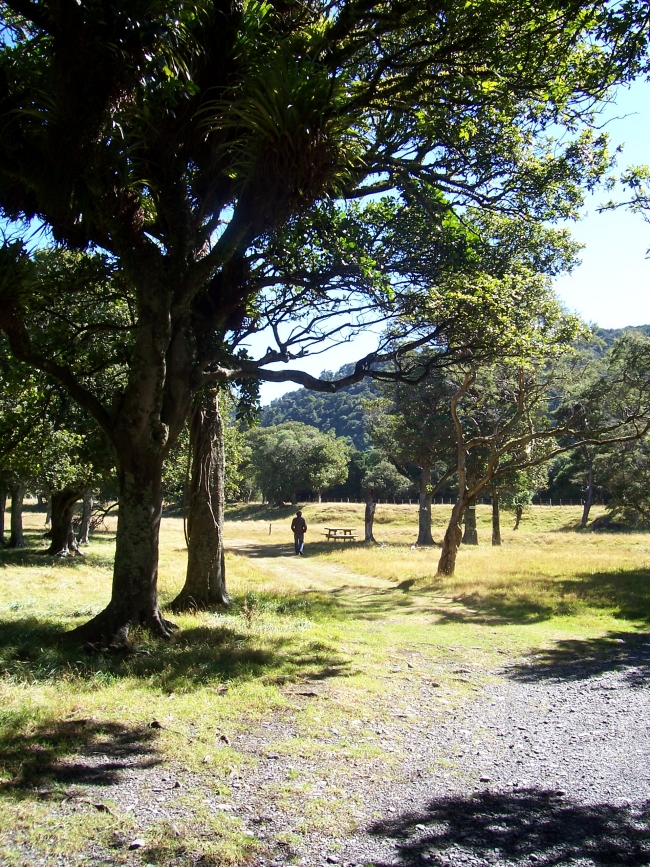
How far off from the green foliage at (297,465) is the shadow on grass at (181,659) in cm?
5629

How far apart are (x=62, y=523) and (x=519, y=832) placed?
23.4 m

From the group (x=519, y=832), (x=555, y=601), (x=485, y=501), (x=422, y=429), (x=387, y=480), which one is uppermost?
(x=422, y=429)

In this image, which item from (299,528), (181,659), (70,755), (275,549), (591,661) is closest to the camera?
(70,755)

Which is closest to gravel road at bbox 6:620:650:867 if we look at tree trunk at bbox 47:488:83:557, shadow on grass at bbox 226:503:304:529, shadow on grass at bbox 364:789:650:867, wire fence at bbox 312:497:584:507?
shadow on grass at bbox 364:789:650:867

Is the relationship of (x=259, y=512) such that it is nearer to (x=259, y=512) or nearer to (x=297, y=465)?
(x=259, y=512)

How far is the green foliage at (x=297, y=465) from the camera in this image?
6575 cm

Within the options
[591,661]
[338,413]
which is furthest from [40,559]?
[338,413]

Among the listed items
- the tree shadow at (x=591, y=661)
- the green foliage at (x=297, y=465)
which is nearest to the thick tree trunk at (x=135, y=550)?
the tree shadow at (x=591, y=661)

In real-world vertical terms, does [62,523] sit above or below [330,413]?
below

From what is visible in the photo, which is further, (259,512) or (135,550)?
(259,512)

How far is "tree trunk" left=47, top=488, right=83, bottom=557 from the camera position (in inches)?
933

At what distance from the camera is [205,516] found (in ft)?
35.7

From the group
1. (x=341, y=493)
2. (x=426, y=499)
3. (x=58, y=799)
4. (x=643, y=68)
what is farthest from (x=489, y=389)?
(x=341, y=493)

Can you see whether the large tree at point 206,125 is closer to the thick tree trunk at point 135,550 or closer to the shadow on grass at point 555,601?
the thick tree trunk at point 135,550
